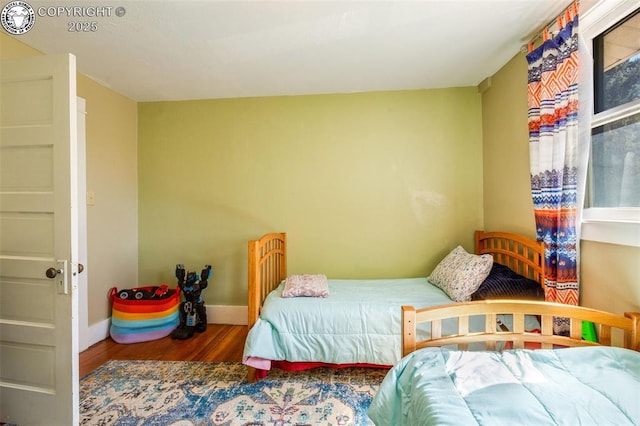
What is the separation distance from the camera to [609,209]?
138cm

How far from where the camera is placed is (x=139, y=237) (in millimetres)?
2930

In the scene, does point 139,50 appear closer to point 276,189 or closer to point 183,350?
point 276,189

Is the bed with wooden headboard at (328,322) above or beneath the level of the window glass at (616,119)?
beneath

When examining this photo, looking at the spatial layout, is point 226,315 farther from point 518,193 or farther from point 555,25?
point 555,25

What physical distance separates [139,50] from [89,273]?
194 centimetres

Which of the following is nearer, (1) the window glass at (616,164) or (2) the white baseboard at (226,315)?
(1) the window glass at (616,164)

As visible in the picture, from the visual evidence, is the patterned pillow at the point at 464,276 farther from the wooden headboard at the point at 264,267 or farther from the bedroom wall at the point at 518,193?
the wooden headboard at the point at 264,267

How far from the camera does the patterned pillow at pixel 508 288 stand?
172cm

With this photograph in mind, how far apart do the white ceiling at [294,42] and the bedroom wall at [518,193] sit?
272mm

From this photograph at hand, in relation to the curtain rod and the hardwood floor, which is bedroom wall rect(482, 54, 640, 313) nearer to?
the curtain rod

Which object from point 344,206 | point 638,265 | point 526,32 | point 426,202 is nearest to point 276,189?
point 344,206

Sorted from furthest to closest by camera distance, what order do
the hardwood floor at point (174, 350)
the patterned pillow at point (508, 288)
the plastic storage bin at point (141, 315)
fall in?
1. the plastic storage bin at point (141, 315)
2. the hardwood floor at point (174, 350)
3. the patterned pillow at point (508, 288)

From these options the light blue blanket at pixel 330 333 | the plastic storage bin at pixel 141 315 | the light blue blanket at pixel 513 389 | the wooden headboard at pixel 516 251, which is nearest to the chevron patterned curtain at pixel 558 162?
the wooden headboard at pixel 516 251

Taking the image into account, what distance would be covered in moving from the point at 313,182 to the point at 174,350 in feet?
6.50
